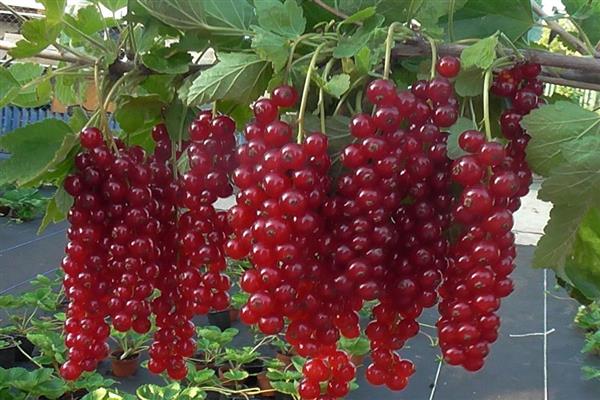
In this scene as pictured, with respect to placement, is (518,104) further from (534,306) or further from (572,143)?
(534,306)

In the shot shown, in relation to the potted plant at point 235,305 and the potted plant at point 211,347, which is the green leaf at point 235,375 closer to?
the potted plant at point 211,347

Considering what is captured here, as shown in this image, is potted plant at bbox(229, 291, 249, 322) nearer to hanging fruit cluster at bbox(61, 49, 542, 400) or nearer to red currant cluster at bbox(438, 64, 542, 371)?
hanging fruit cluster at bbox(61, 49, 542, 400)

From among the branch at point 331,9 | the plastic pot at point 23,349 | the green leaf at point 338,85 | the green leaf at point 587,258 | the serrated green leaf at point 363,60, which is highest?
the branch at point 331,9

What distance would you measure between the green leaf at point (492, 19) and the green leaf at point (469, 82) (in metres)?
0.10

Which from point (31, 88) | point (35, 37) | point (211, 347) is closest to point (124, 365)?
point (211, 347)

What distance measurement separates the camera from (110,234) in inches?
24.0

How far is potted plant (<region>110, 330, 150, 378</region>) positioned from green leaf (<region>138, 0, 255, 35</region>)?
2.60m

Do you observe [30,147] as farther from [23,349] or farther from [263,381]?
[23,349]

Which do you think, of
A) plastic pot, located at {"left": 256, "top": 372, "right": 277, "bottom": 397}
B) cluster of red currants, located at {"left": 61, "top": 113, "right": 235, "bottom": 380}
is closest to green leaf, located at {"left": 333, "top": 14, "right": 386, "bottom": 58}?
cluster of red currants, located at {"left": 61, "top": 113, "right": 235, "bottom": 380}

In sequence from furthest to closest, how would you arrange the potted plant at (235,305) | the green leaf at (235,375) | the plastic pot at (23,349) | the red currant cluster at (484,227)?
the potted plant at (235,305) < the plastic pot at (23,349) < the green leaf at (235,375) < the red currant cluster at (484,227)

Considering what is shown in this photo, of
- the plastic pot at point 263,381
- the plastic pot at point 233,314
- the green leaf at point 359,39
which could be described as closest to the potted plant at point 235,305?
the plastic pot at point 233,314

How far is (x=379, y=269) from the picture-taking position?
50 centimetres

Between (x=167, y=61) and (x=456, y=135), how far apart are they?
0.87 feet

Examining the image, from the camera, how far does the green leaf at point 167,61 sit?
2.02 ft
